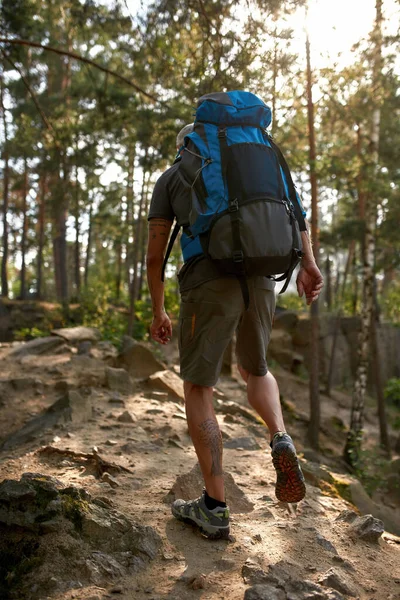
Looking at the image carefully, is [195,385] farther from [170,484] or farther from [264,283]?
[170,484]

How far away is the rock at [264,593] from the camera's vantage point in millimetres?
2186

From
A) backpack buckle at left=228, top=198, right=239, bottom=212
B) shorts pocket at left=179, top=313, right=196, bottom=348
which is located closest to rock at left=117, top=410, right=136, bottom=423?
shorts pocket at left=179, top=313, right=196, bottom=348

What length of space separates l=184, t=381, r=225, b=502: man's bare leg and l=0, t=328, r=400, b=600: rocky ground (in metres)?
0.30

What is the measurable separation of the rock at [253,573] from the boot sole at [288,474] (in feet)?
1.23

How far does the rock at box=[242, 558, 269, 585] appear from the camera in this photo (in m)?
2.36

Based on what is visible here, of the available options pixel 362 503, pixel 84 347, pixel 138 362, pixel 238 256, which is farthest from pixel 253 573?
pixel 84 347

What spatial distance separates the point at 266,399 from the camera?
2.93 meters

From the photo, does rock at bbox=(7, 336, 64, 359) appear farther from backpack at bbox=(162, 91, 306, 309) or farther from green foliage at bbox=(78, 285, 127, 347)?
backpack at bbox=(162, 91, 306, 309)

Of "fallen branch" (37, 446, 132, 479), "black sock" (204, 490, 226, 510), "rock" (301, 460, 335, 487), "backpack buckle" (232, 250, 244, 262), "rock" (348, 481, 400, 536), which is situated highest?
"backpack buckle" (232, 250, 244, 262)

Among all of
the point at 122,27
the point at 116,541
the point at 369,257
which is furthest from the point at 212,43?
the point at 369,257

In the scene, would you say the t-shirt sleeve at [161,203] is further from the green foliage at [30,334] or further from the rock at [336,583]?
the green foliage at [30,334]

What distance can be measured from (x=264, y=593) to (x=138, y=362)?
6.11m

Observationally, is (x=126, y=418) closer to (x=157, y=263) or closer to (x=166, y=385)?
(x=166, y=385)

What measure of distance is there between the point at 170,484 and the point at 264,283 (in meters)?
1.69
